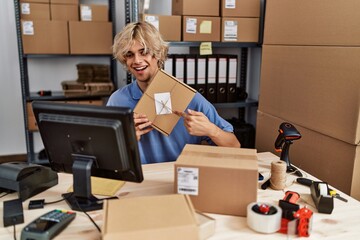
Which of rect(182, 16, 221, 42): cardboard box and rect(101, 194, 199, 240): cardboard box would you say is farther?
rect(182, 16, 221, 42): cardboard box

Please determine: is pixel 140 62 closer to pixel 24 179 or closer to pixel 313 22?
pixel 24 179

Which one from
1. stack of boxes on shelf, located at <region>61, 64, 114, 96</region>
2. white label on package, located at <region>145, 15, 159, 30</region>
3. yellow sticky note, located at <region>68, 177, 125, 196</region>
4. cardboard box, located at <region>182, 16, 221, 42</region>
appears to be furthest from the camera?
stack of boxes on shelf, located at <region>61, 64, 114, 96</region>

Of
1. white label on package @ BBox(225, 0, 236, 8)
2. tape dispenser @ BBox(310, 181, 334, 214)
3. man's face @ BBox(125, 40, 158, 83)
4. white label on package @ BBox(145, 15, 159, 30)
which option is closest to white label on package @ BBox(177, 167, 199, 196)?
tape dispenser @ BBox(310, 181, 334, 214)

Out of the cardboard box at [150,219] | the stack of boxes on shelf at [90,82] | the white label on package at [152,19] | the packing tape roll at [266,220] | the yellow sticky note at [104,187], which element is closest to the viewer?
the cardboard box at [150,219]

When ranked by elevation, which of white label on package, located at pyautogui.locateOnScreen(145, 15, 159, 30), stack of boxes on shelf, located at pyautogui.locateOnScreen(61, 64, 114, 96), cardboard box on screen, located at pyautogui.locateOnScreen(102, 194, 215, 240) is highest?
white label on package, located at pyautogui.locateOnScreen(145, 15, 159, 30)

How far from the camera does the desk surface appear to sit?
97cm

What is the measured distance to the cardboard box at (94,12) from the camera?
9.25ft

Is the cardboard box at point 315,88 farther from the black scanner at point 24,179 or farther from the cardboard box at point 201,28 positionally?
the black scanner at point 24,179

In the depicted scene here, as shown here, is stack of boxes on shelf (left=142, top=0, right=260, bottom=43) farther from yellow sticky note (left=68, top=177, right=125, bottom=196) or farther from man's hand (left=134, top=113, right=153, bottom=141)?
yellow sticky note (left=68, top=177, right=125, bottom=196)

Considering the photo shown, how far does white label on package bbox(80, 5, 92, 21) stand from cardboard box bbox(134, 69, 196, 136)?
163 centimetres

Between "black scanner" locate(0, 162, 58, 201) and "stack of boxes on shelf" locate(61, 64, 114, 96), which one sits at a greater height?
"stack of boxes on shelf" locate(61, 64, 114, 96)

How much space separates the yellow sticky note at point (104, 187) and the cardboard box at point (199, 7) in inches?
59.5

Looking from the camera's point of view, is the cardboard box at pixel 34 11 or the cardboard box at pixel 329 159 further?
the cardboard box at pixel 34 11

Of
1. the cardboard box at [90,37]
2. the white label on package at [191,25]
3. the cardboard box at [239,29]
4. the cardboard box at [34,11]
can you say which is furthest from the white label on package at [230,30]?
the cardboard box at [34,11]
